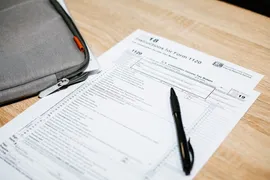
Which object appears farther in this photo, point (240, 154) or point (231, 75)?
point (231, 75)

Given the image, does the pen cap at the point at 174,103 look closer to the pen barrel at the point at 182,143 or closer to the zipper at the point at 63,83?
the pen barrel at the point at 182,143

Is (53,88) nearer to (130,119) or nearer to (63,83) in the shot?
(63,83)

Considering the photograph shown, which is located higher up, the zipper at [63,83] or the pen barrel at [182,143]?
the zipper at [63,83]

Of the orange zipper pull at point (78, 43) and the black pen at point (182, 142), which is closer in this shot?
the black pen at point (182, 142)

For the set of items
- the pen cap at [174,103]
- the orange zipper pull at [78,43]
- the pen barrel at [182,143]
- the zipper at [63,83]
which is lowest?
the pen barrel at [182,143]

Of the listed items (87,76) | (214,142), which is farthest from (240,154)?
(87,76)

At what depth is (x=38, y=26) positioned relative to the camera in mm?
703

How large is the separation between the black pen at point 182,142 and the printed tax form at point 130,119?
11mm

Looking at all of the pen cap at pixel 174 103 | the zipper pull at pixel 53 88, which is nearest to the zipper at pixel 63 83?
the zipper pull at pixel 53 88

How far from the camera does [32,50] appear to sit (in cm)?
64

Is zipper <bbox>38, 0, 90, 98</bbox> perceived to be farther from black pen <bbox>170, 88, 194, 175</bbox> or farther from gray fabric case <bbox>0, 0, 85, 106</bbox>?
black pen <bbox>170, 88, 194, 175</bbox>

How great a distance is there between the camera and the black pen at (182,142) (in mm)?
489

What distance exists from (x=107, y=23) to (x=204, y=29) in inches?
8.6

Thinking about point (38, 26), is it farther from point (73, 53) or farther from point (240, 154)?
point (240, 154)
